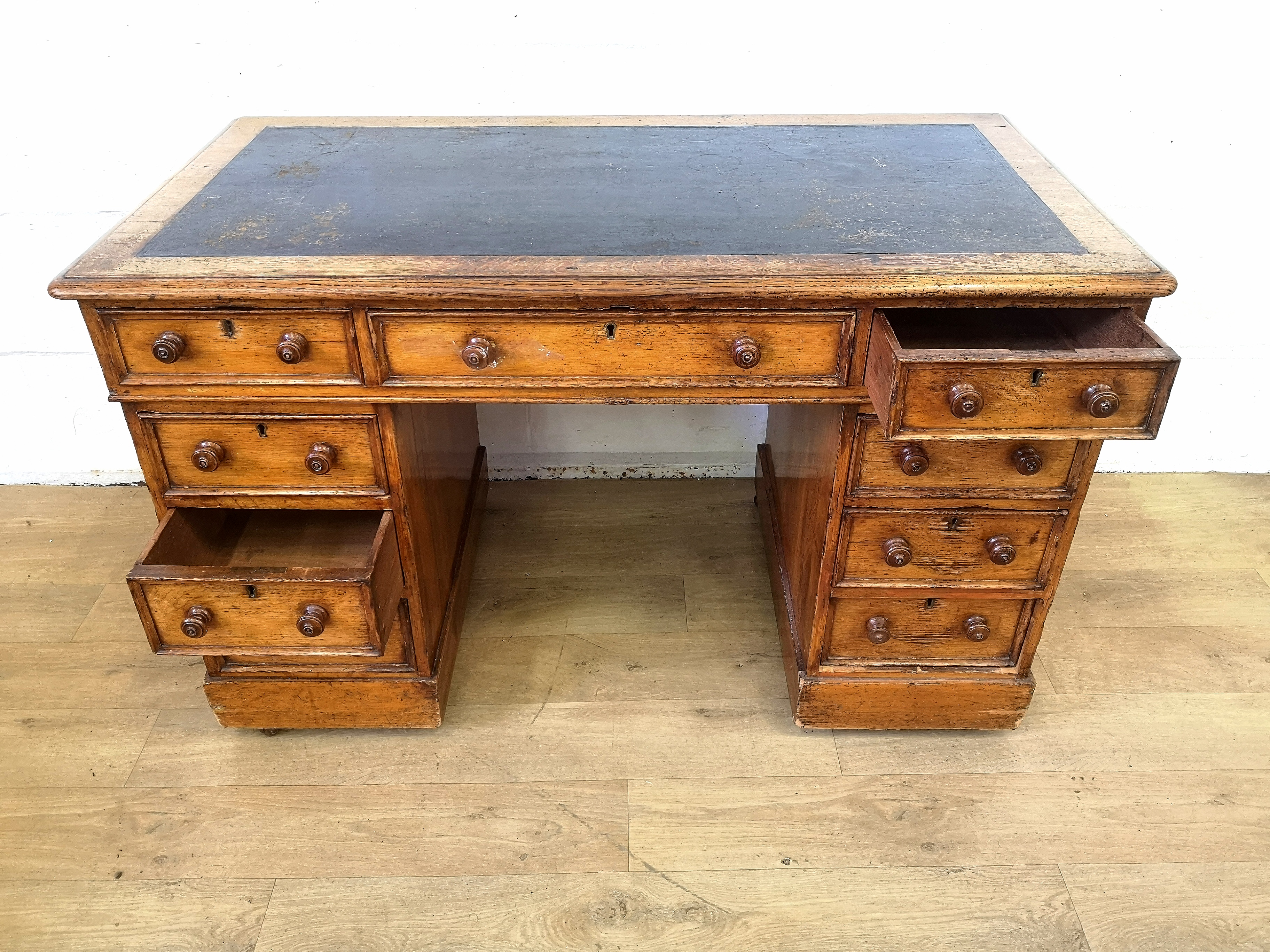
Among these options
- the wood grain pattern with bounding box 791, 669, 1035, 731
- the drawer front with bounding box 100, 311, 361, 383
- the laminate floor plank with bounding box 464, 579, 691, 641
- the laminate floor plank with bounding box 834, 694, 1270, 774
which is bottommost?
the laminate floor plank with bounding box 464, 579, 691, 641

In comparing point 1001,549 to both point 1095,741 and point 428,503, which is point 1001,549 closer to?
point 1095,741

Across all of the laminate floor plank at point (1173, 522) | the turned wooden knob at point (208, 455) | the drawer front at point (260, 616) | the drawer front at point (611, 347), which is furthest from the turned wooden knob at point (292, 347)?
the laminate floor plank at point (1173, 522)

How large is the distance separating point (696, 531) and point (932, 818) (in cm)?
90

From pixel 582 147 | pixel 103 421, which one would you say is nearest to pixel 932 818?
pixel 582 147

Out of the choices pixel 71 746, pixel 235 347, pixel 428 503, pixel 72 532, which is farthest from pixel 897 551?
pixel 72 532

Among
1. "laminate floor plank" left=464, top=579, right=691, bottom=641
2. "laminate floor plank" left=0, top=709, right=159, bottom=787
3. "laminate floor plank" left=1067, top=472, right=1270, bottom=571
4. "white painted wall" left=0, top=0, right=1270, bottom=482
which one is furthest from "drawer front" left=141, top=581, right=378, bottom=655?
"laminate floor plank" left=1067, top=472, right=1270, bottom=571

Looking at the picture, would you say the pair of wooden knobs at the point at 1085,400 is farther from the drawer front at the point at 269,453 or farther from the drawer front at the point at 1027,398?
the drawer front at the point at 269,453

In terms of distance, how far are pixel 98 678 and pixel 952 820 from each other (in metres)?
1.65

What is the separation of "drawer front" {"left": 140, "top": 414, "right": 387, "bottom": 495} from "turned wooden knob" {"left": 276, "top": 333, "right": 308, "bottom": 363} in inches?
4.7

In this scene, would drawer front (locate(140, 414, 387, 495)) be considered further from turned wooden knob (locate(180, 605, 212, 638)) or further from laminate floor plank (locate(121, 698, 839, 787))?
laminate floor plank (locate(121, 698, 839, 787))

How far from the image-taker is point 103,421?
7.88 feet

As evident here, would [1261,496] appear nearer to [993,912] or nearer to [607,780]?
[993,912]

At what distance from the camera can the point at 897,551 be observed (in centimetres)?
154

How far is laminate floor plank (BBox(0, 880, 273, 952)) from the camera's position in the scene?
143 cm
